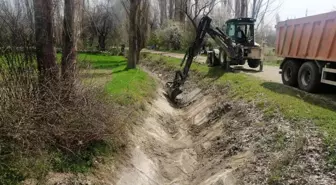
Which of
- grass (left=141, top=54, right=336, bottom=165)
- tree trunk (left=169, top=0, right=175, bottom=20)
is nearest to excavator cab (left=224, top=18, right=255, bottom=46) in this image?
grass (left=141, top=54, right=336, bottom=165)

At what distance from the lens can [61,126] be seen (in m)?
5.79

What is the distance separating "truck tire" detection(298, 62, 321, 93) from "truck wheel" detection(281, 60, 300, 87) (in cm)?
48

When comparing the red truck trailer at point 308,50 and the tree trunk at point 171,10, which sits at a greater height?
the tree trunk at point 171,10

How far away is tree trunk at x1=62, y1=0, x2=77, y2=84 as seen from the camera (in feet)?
23.1

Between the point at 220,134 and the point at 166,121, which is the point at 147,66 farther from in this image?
the point at 220,134

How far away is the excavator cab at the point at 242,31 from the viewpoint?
1755cm

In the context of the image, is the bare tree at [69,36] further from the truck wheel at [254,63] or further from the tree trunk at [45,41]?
the truck wheel at [254,63]

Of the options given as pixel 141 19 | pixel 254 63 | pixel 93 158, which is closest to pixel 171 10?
pixel 141 19

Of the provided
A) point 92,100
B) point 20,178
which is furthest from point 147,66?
point 20,178

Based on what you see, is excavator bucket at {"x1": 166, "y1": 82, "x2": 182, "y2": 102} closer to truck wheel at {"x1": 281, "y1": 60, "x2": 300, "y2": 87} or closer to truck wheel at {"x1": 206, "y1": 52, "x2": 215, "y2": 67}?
truck wheel at {"x1": 206, "y1": 52, "x2": 215, "y2": 67}

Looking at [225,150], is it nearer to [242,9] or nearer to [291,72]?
[291,72]

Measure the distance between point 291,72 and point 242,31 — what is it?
667 centimetres

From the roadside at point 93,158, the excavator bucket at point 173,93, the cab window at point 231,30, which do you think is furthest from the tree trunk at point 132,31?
the roadside at point 93,158

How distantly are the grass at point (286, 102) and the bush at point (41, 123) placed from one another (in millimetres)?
4487
